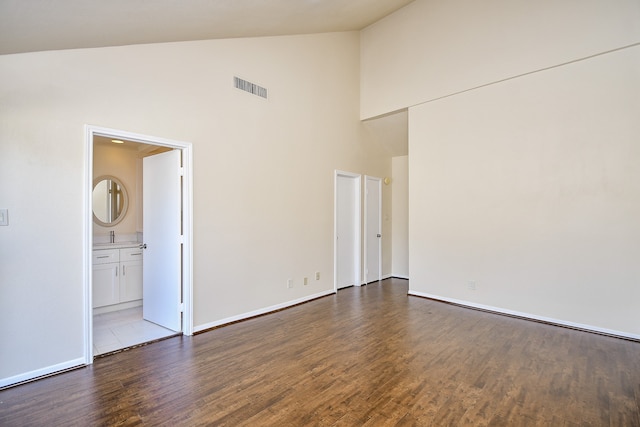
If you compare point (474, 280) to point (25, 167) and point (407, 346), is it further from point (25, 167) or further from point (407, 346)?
point (25, 167)

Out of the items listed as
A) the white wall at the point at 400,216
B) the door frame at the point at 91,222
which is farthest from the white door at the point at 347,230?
the door frame at the point at 91,222

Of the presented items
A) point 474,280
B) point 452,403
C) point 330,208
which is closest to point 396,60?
point 330,208

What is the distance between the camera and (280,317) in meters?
4.04

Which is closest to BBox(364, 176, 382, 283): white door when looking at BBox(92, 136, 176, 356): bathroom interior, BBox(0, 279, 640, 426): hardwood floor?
BBox(0, 279, 640, 426): hardwood floor

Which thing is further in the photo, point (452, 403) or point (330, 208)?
point (330, 208)

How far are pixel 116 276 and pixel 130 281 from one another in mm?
198

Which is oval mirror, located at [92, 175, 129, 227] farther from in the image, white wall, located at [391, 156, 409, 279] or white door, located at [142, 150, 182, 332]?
white wall, located at [391, 156, 409, 279]

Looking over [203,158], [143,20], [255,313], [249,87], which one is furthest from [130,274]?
[143,20]

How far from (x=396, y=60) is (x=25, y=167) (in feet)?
16.6

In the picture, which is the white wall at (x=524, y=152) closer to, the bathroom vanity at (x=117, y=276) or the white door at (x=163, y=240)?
the white door at (x=163, y=240)

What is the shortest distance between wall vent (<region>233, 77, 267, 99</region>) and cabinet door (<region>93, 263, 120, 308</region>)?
9.59ft

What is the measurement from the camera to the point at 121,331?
3.50 m

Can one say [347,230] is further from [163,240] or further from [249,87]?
[163,240]

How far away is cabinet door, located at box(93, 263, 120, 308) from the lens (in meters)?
4.04
